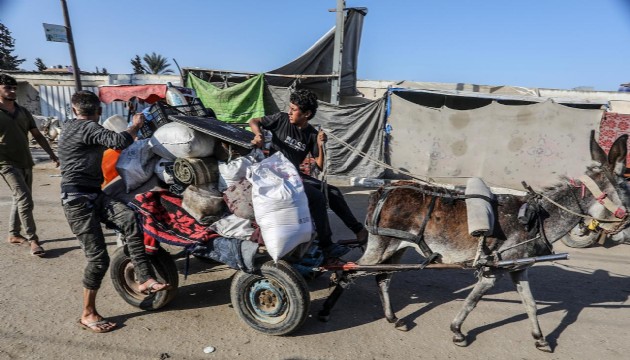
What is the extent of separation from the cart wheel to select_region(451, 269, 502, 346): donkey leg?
4.57 ft

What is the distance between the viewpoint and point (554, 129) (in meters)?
9.23

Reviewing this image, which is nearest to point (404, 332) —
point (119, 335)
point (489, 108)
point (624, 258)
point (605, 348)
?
point (605, 348)

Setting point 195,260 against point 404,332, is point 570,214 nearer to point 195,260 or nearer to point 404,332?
point 404,332

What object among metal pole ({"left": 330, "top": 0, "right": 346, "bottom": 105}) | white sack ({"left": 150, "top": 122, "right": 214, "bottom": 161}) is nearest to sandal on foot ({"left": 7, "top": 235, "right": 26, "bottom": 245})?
white sack ({"left": 150, "top": 122, "right": 214, "bottom": 161})

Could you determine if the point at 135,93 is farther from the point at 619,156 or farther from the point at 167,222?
the point at 619,156

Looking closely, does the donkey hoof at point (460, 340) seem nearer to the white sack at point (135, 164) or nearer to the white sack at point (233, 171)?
the white sack at point (233, 171)

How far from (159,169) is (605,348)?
4468mm

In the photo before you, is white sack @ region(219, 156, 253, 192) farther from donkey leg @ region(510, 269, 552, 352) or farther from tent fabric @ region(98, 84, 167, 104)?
tent fabric @ region(98, 84, 167, 104)

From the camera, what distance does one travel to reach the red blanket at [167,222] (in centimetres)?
314

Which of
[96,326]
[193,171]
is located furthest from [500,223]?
[96,326]

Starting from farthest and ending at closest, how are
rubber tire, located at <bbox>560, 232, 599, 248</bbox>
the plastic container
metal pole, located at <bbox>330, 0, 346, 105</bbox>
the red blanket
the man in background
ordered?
the plastic container → metal pole, located at <bbox>330, 0, 346, 105</bbox> → rubber tire, located at <bbox>560, 232, 599, 248</bbox> → the man in background → the red blanket

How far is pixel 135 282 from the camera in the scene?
3.60 meters

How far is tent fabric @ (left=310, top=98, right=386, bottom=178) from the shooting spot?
9.94 meters

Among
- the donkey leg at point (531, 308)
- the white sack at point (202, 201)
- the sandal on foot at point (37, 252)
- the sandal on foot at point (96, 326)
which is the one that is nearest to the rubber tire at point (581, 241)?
the donkey leg at point (531, 308)
